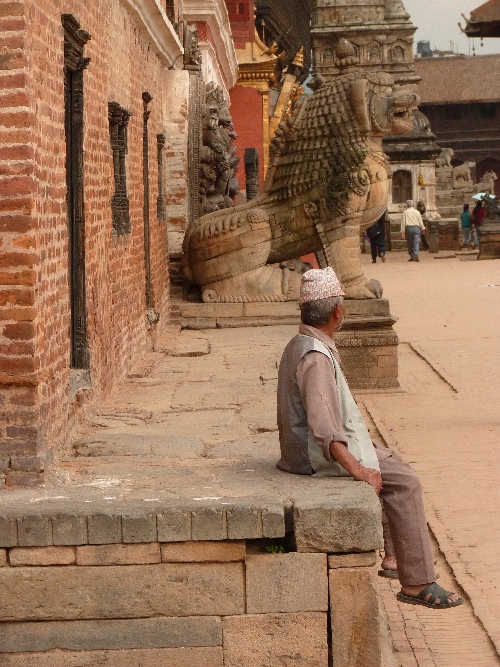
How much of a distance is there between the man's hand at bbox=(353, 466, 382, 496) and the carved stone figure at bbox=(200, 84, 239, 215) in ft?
33.4

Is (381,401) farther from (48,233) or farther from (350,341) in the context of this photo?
(48,233)

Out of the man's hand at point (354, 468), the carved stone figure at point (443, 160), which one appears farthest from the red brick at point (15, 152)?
the carved stone figure at point (443, 160)

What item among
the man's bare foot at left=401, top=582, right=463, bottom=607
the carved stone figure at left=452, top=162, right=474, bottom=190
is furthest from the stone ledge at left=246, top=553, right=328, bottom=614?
the carved stone figure at left=452, top=162, right=474, bottom=190

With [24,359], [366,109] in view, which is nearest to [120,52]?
[366,109]

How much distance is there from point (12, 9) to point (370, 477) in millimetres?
2601

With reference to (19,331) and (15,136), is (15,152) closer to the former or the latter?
(15,136)

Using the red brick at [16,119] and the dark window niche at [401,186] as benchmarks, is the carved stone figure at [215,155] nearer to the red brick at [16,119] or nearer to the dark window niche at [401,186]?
the red brick at [16,119]

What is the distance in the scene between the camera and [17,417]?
18.4 feet

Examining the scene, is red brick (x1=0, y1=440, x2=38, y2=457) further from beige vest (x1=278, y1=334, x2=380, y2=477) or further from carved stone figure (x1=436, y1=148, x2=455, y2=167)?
carved stone figure (x1=436, y1=148, x2=455, y2=167)

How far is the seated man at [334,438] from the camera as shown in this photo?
530 cm

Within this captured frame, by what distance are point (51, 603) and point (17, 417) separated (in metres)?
0.97

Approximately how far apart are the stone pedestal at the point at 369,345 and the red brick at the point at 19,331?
7.55 m

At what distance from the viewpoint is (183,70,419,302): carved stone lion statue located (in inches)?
492

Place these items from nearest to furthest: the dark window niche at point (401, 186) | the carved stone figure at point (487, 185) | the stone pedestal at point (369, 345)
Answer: the stone pedestal at point (369, 345) < the dark window niche at point (401, 186) < the carved stone figure at point (487, 185)
